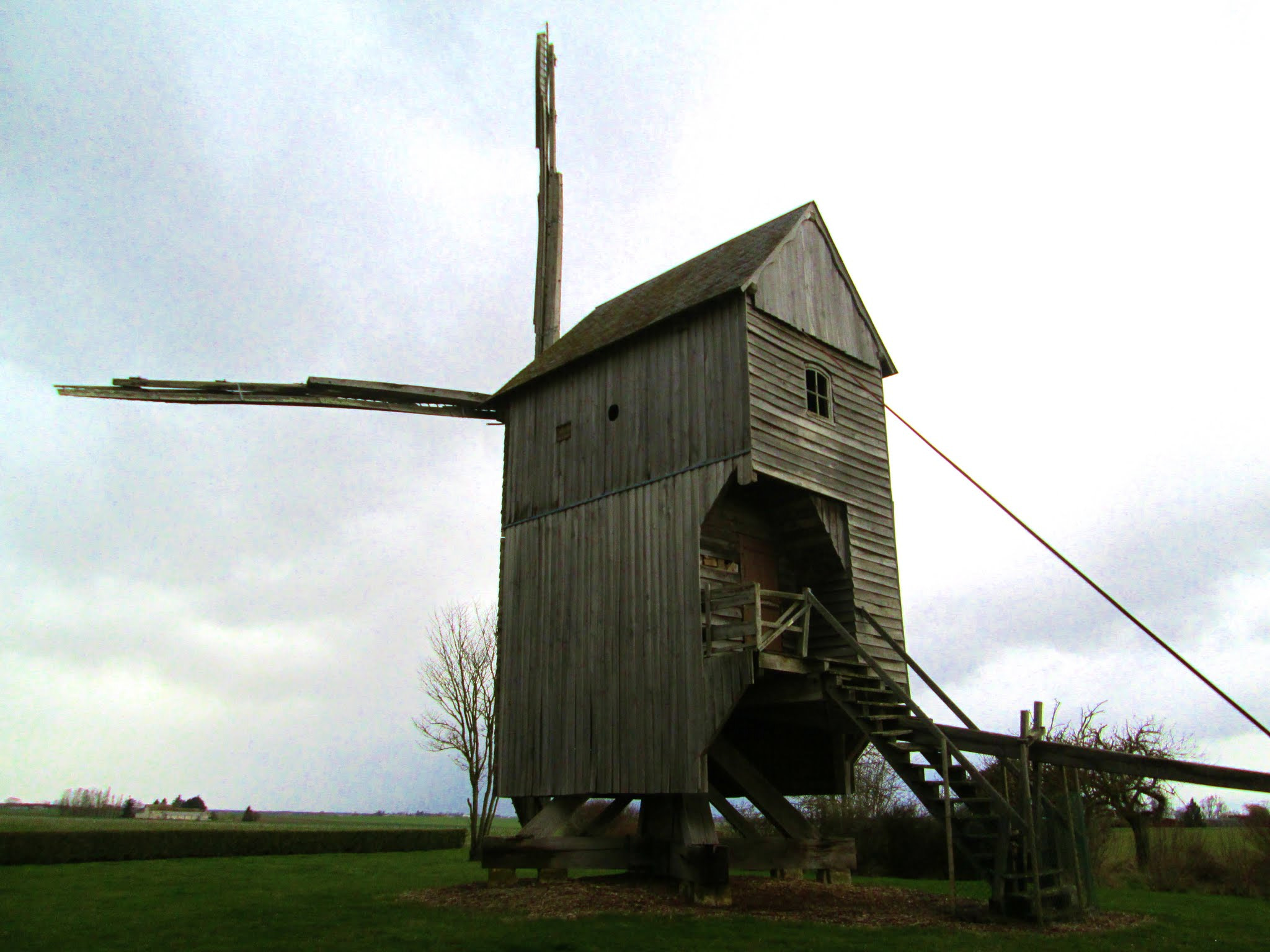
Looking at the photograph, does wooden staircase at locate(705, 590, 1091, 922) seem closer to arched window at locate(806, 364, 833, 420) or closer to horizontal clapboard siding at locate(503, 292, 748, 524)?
horizontal clapboard siding at locate(503, 292, 748, 524)

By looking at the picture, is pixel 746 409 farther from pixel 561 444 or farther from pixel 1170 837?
pixel 1170 837

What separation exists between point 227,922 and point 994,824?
36.4 ft

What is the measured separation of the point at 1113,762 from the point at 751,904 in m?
5.76

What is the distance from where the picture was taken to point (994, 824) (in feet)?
44.3

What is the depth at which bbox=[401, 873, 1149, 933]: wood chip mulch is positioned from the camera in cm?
1259

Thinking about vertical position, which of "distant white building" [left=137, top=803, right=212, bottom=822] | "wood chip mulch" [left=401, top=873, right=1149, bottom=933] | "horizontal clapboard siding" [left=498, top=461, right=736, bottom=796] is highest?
"horizontal clapboard siding" [left=498, top=461, right=736, bottom=796]

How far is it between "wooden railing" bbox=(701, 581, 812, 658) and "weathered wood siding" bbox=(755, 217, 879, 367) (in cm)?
489

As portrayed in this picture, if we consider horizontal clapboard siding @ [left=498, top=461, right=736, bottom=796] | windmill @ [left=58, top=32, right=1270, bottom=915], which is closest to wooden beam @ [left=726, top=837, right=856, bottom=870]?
windmill @ [left=58, top=32, right=1270, bottom=915]

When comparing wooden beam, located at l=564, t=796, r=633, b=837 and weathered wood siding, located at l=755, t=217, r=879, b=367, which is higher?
weathered wood siding, located at l=755, t=217, r=879, b=367

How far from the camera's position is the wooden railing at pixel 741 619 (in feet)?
45.2

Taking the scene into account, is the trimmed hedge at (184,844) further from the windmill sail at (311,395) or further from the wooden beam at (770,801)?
the wooden beam at (770,801)

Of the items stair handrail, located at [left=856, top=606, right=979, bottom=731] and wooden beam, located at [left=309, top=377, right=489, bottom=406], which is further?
wooden beam, located at [left=309, top=377, right=489, bottom=406]

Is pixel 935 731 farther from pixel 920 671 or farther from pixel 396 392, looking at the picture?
pixel 396 392

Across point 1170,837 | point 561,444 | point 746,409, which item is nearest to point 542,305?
point 561,444
